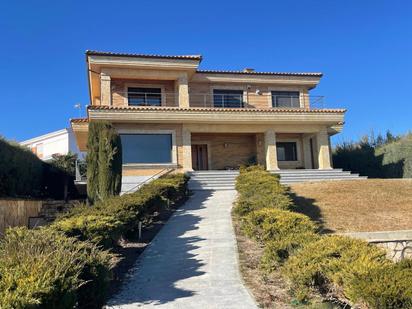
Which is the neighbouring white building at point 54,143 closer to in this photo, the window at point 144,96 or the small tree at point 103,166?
the window at point 144,96

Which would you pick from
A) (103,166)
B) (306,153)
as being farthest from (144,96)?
(103,166)

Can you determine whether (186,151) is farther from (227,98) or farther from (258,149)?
(227,98)

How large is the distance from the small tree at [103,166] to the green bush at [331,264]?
31.7ft

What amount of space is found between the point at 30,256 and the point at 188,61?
22.3 meters

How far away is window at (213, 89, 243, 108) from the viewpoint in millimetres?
28562

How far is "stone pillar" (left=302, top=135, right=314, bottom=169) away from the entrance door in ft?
22.5

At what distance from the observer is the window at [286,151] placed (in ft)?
95.7

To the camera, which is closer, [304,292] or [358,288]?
[358,288]

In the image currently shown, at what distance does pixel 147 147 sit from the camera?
2455 centimetres

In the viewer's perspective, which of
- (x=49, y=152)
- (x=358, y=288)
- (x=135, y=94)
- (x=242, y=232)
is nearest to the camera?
(x=358, y=288)

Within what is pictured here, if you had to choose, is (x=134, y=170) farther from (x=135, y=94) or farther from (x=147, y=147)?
(x=135, y=94)

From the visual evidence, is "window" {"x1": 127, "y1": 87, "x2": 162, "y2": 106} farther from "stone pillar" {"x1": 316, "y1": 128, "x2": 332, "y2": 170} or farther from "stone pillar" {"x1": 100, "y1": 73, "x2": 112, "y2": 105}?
"stone pillar" {"x1": 316, "y1": 128, "x2": 332, "y2": 170}

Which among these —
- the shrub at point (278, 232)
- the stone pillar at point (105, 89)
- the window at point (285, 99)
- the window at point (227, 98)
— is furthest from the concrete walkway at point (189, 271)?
the window at point (285, 99)

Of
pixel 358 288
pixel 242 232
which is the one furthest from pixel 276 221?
pixel 358 288
